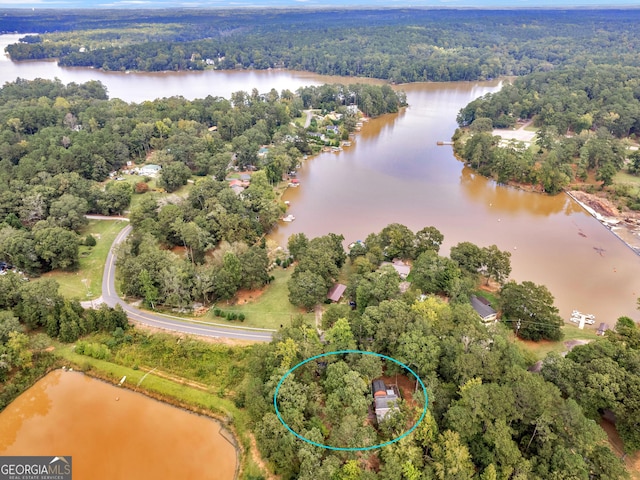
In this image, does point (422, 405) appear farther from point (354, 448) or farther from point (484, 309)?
point (484, 309)

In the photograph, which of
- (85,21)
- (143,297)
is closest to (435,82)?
(143,297)

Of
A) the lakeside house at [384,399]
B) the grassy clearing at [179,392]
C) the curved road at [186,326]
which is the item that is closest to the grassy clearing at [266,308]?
the curved road at [186,326]

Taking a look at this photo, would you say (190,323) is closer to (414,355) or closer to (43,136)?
(414,355)

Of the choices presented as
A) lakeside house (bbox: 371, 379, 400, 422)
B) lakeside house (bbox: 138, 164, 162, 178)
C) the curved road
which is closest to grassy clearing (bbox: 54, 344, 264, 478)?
the curved road

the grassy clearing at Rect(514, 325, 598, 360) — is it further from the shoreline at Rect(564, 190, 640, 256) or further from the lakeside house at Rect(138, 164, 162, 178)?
the lakeside house at Rect(138, 164, 162, 178)

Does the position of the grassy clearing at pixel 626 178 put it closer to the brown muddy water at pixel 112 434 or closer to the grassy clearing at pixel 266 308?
the grassy clearing at pixel 266 308

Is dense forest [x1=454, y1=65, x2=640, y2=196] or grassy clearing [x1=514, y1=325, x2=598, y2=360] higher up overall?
dense forest [x1=454, y1=65, x2=640, y2=196]

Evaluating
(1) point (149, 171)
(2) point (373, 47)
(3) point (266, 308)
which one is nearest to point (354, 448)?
(3) point (266, 308)
